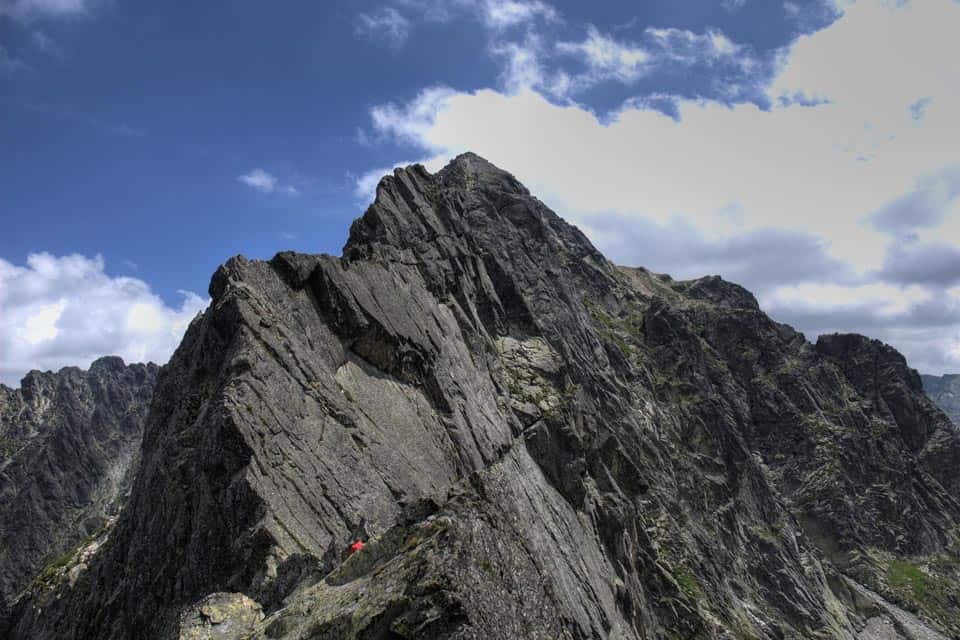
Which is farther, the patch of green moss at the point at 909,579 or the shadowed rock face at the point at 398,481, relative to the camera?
the patch of green moss at the point at 909,579

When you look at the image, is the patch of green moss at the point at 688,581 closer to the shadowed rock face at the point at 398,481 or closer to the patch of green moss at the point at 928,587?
the shadowed rock face at the point at 398,481

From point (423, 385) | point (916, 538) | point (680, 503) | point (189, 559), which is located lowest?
point (916, 538)

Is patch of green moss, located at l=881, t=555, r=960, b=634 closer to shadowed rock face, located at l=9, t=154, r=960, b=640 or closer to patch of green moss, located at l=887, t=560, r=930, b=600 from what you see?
patch of green moss, located at l=887, t=560, r=930, b=600

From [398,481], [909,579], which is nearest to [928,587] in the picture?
[909,579]

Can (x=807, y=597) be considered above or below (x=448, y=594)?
below

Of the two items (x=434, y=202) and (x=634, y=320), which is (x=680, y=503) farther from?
(x=634, y=320)

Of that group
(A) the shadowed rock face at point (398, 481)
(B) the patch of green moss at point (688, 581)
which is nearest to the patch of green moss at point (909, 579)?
(A) the shadowed rock face at point (398, 481)

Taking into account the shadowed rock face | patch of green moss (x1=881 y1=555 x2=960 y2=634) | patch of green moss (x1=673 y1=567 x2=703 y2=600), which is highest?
the shadowed rock face

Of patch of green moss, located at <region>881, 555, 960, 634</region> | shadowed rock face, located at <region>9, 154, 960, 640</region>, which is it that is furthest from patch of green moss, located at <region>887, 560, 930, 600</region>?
shadowed rock face, located at <region>9, 154, 960, 640</region>

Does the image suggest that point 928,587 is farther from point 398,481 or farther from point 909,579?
point 398,481

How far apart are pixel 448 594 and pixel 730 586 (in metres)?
109

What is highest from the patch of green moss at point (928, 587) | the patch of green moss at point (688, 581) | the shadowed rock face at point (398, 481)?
the shadowed rock face at point (398, 481)

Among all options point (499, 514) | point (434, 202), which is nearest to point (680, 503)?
point (434, 202)

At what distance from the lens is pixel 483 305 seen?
272ft
